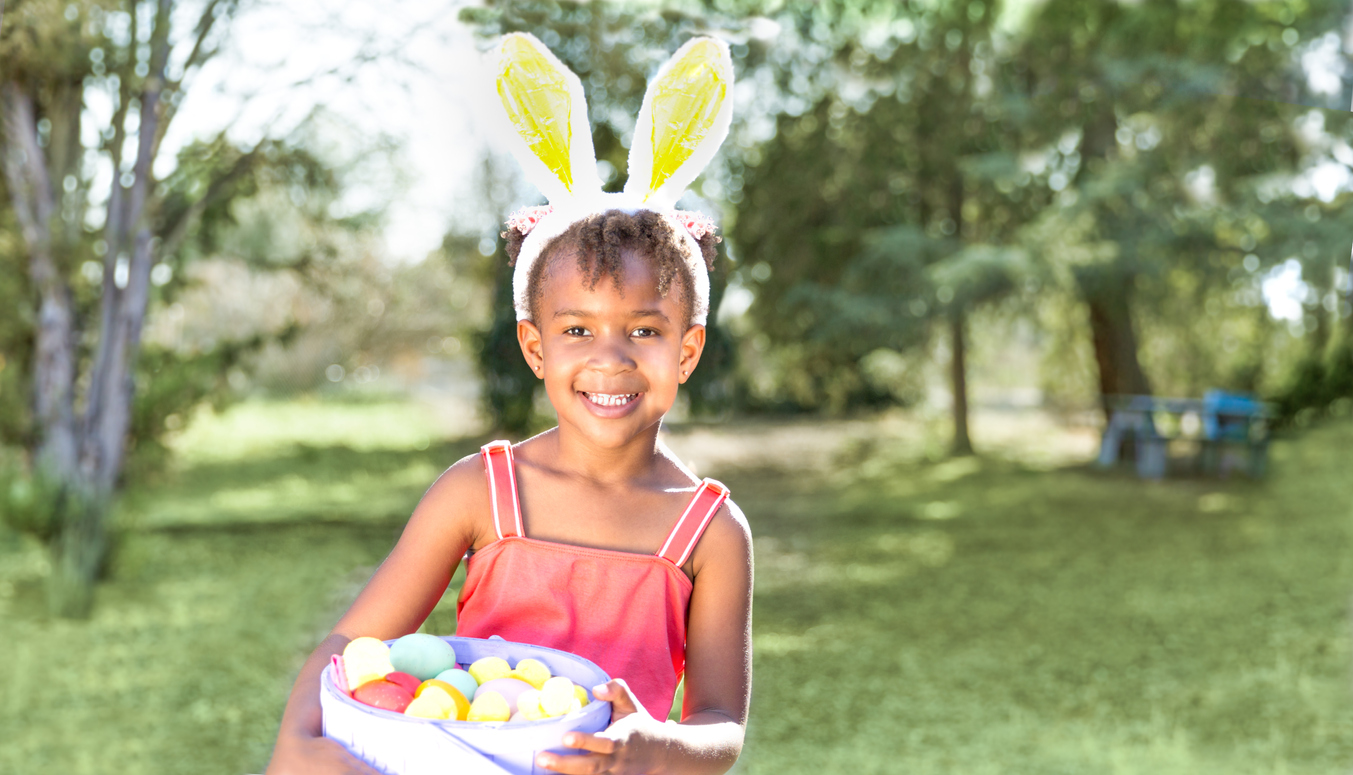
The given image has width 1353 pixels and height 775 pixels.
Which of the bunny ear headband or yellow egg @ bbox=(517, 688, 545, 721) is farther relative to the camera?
the bunny ear headband

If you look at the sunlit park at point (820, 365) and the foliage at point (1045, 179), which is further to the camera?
the foliage at point (1045, 179)

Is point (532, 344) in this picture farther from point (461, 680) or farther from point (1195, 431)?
point (1195, 431)

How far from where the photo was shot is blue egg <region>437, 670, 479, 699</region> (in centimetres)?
52

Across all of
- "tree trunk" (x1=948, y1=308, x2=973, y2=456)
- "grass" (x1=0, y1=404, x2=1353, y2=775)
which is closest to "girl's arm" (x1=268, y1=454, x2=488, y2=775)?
"grass" (x1=0, y1=404, x2=1353, y2=775)

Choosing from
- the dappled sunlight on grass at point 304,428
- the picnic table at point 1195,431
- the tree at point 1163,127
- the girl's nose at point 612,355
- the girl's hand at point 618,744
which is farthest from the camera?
the picnic table at point 1195,431

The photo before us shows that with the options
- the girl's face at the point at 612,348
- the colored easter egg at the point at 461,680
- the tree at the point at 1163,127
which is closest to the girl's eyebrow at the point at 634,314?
the girl's face at the point at 612,348

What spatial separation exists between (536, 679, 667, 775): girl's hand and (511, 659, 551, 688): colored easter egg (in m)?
0.04

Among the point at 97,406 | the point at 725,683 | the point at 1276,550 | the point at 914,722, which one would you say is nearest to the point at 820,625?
the point at 914,722

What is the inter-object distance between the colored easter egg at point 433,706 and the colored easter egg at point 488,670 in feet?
0.13

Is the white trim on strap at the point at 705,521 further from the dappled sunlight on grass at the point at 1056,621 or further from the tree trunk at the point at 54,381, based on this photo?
the tree trunk at the point at 54,381

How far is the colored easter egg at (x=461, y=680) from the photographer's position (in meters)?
0.52

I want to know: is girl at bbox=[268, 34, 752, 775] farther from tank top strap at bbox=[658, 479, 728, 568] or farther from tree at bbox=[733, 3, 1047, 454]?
tree at bbox=[733, 3, 1047, 454]

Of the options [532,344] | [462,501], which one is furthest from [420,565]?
[532,344]

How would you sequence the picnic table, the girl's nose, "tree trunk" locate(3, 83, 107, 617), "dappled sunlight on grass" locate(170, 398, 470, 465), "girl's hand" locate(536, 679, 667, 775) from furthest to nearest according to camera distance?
1. the picnic table
2. "dappled sunlight on grass" locate(170, 398, 470, 465)
3. "tree trunk" locate(3, 83, 107, 617)
4. the girl's nose
5. "girl's hand" locate(536, 679, 667, 775)
